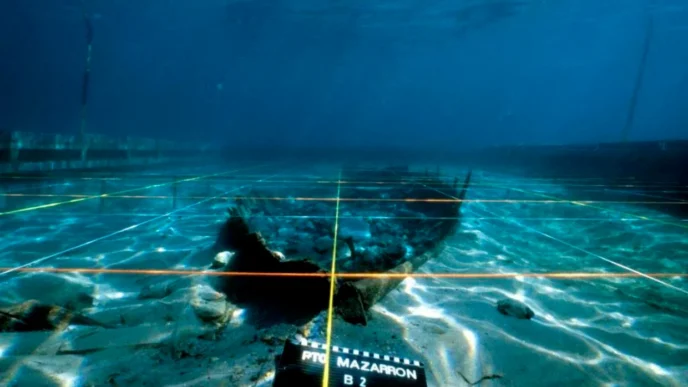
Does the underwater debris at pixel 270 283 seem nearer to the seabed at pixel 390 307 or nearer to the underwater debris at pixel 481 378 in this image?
the seabed at pixel 390 307

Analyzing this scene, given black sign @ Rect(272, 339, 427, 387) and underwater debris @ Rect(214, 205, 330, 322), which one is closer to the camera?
black sign @ Rect(272, 339, 427, 387)

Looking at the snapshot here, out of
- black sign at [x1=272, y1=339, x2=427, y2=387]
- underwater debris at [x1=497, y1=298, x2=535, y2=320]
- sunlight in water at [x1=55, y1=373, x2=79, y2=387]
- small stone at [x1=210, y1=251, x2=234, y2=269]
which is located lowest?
sunlight in water at [x1=55, y1=373, x2=79, y2=387]

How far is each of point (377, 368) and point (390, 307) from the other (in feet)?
5.55

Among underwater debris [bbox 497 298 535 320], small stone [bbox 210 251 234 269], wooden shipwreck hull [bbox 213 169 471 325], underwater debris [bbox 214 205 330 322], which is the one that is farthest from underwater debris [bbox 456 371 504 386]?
small stone [bbox 210 251 234 269]

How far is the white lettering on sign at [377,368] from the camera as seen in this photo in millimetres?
1434

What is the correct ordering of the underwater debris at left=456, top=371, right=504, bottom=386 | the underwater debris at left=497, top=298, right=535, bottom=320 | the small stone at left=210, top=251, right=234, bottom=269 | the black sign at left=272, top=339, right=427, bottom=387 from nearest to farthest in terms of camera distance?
1. the black sign at left=272, top=339, right=427, bottom=387
2. the underwater debris at left=456, top=371, right=504, bottom=386
3. the underwater debris at left=497, top=298, right=535, bottom=320
4. the small stone at left=210, top=251, right=234, bottom=269

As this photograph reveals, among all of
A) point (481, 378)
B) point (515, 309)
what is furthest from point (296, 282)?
point (515, 309)

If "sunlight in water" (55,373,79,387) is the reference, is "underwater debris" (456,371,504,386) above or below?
above

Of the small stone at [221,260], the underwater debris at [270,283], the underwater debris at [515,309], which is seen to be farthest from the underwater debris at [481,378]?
the small stone at [221,260]

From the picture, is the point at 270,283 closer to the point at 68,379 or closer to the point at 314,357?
the point at 68,379

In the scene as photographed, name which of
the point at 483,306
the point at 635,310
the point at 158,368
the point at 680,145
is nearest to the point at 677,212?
the point at 635,310

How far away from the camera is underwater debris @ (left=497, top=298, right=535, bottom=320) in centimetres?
303

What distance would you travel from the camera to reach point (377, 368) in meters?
1.44

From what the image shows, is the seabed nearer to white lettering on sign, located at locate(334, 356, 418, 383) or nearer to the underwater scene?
the underwater scene
